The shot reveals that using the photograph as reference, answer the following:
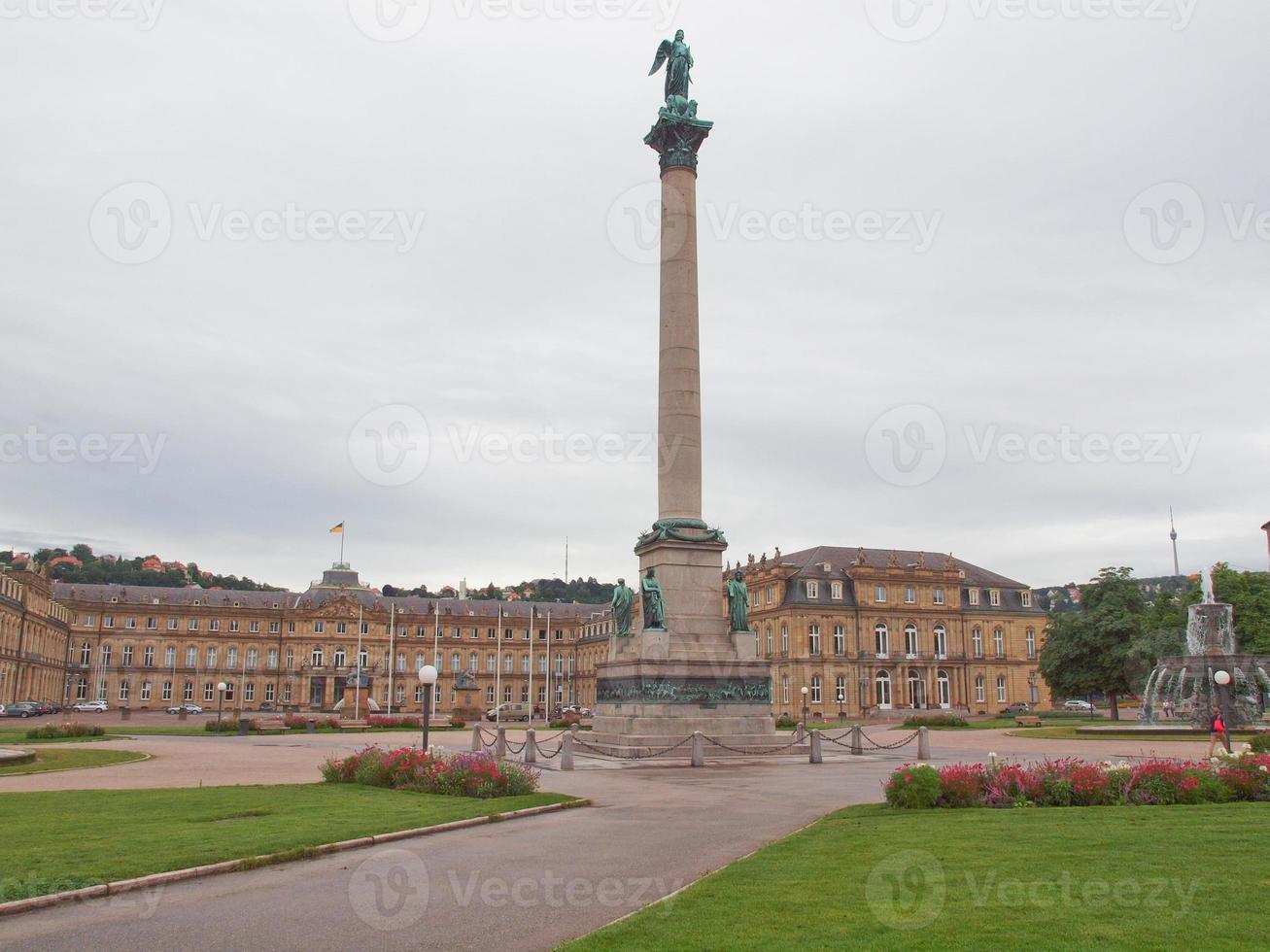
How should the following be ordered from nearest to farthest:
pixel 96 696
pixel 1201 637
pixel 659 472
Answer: pixel 659 472 → pixel 1201 637 → pixel 96 696

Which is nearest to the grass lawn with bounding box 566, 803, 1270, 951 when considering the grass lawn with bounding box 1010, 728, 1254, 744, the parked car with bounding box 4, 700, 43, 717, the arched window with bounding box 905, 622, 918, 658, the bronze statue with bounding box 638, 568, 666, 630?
the bronze statue with bounding box 638, 568, 666, 630

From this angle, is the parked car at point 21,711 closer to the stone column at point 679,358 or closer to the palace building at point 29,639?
the palace building at point 29,639

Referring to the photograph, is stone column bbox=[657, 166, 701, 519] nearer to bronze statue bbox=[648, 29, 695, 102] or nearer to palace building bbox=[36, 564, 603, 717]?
bronze statue bbox=[648, 29, 695, 102]

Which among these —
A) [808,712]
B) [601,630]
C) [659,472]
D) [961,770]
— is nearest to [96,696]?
[601,630]

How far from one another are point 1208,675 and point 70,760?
49.3 m

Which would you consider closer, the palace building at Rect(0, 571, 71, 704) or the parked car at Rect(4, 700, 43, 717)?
the parked car at Rect(4, 700, 43, 717)

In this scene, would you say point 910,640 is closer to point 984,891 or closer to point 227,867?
point 984,891

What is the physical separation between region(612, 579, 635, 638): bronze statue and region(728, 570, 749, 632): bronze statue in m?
3.98

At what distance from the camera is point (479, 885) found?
1304 centimetres

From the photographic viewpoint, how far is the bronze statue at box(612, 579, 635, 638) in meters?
40.1

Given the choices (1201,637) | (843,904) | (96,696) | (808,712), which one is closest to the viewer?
(843,904)

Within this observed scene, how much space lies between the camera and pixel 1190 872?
12.4m

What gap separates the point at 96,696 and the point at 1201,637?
130545mm

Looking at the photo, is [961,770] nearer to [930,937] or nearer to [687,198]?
[930,937]
